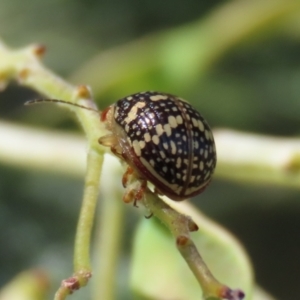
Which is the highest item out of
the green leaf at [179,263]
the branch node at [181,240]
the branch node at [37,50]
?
the branch node at [37,50]

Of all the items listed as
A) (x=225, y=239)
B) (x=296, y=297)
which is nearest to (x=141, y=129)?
(x=225, y=239)

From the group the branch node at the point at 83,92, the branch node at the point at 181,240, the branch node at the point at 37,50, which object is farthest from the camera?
the branch node at the point at 37,50

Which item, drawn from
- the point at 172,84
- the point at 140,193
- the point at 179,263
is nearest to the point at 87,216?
the point at 140,193

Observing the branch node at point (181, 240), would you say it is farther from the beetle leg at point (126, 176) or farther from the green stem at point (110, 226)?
the green stem at point (110, 226)

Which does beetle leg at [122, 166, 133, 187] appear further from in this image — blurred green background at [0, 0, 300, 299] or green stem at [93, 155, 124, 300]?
blurred green background at [0, 0, 300, 299]

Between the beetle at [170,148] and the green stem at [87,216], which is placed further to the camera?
the beetle at [170,148]

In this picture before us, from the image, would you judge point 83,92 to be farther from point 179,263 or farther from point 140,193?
point 179,263

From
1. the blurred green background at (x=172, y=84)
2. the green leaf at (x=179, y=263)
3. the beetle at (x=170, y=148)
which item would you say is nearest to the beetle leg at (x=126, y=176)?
the beetle at (x=170, y=148)
